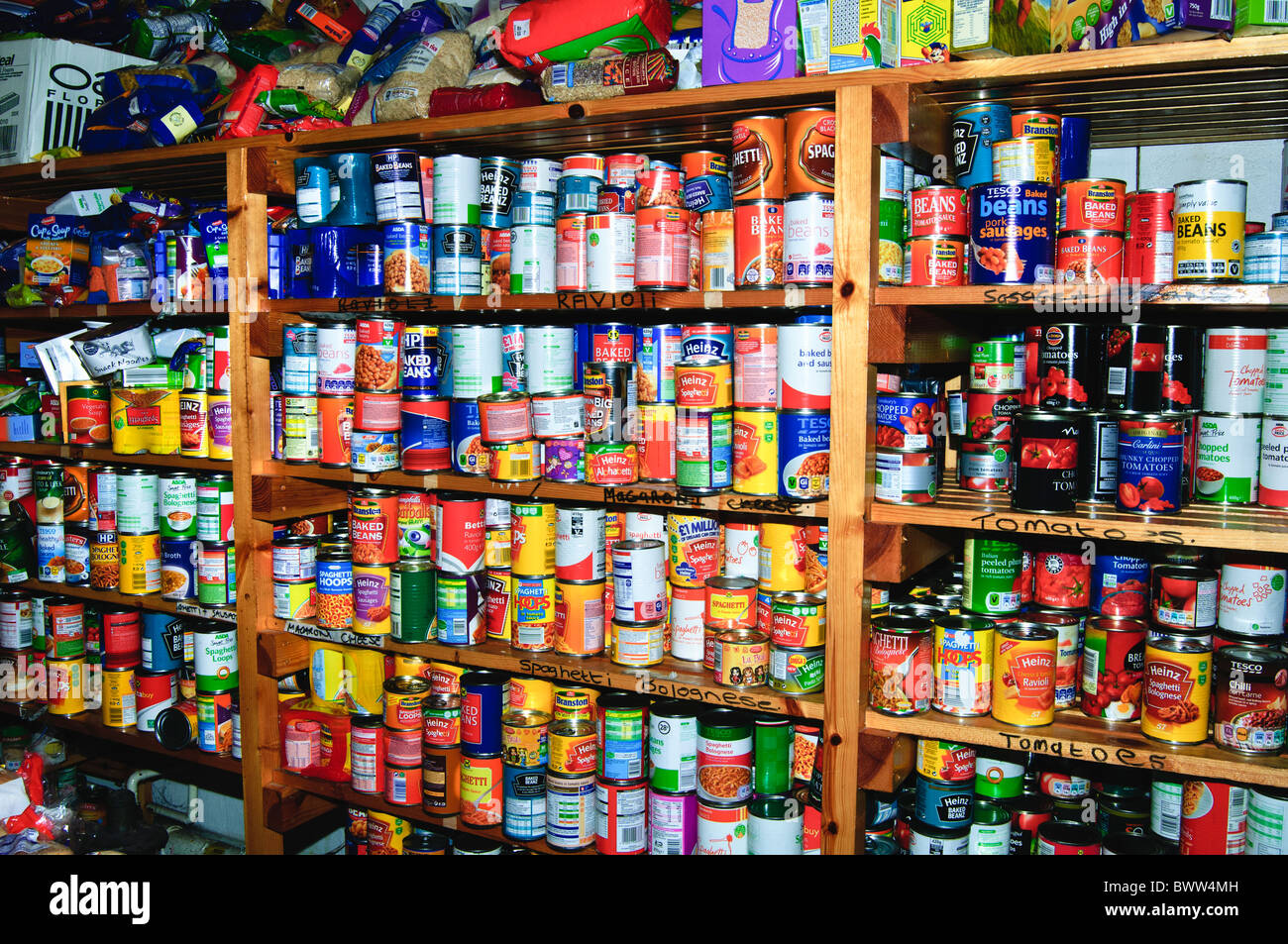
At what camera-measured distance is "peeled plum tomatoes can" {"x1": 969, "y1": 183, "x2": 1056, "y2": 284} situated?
181 centimetres

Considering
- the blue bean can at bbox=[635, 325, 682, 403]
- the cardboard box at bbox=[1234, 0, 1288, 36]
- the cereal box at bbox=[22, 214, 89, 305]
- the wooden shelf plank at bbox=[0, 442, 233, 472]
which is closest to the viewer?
the cardboard box at bbox=[1234, 0, 1288, 36]

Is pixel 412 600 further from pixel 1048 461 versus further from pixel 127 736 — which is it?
pixel 1048 461

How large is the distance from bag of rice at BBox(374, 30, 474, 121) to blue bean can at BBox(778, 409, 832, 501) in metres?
1.30

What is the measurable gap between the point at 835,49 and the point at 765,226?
1.23 ft

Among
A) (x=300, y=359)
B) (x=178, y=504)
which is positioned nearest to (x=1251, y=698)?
(x=300, y=359)

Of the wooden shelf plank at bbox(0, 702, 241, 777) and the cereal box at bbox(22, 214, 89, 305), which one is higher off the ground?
the cereal box at bbox(22, 214, 89, 305)

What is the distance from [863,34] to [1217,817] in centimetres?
169

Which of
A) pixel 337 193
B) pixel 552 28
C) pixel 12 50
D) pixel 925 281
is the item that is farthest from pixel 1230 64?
pixel 12 50

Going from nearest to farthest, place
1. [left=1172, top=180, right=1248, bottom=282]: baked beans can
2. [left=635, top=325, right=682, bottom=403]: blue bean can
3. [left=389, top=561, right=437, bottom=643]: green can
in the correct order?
1. [left=1172, top=180, right=1248, bottom=282]: baked beans can
2. [left=635, top=325, right=682, bottom=403]: blue bean can
3. [left=389, top=561, right=437, bottom=643]: green can

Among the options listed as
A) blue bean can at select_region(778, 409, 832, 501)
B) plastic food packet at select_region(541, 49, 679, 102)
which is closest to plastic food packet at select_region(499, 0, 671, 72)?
plastic food packet at select_region(541, 49, 679, 102)

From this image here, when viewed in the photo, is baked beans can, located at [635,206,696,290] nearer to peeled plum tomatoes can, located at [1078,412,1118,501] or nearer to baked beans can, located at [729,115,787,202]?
baked beans can, located at [729,115,787,202]

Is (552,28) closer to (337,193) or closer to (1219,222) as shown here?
(337,193)
